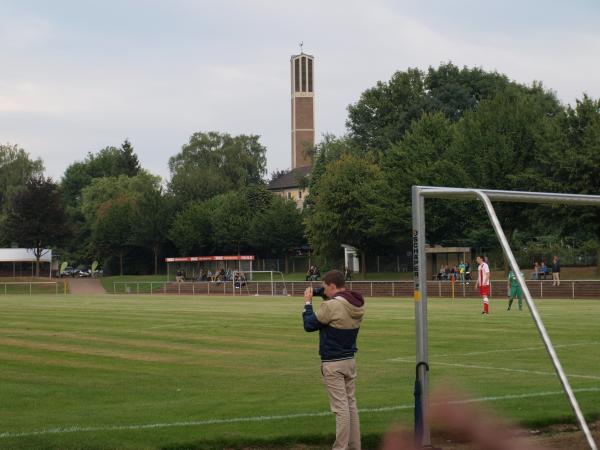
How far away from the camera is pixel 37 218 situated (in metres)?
109

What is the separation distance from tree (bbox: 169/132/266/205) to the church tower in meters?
18.6

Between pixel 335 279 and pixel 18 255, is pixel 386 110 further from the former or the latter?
pixel 335 279

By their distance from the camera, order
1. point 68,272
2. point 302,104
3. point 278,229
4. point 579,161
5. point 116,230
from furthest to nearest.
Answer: point 302,104 → point 68,272 → point 116,230 → point 278,229 → point 579,161

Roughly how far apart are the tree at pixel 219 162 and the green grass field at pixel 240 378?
9808 cm

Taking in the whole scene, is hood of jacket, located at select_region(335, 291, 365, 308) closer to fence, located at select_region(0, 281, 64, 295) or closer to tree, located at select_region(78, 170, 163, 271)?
fence, located at select_region(0, 281, 64, 295)

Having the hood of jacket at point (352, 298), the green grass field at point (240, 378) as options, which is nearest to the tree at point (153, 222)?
the green grass field at point (240, 378)

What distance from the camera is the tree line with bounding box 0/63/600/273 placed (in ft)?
216

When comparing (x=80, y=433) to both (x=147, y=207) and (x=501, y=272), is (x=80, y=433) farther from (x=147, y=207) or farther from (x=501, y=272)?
(x=147, y=207)

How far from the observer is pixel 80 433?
1213cm

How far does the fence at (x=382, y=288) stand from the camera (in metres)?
53.0

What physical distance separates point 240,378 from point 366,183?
64368 mm

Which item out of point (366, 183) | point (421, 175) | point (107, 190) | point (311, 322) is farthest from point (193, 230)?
point (311, 322)

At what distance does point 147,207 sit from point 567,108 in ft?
203

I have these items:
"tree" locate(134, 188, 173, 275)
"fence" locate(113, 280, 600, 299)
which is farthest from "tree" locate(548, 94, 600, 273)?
"tree" locate(134, 188, 173, 275)
